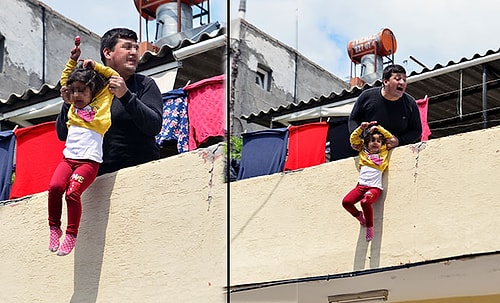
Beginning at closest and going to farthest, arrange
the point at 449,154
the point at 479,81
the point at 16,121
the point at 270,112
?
the point at 449,154, the point at 479,81, the point at 270,112, the point at 16,121

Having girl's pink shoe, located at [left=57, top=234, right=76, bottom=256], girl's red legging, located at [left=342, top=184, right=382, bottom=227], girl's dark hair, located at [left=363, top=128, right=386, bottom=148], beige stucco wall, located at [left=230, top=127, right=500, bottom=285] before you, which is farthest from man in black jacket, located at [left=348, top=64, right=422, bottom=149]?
girl's pink shoe, located at [left=57, top=234, right=76, bottom=256]

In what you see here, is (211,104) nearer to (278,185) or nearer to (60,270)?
(278,185)

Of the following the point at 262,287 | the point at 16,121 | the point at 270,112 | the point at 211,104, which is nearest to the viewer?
the point at 262,287

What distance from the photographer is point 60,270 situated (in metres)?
5.83

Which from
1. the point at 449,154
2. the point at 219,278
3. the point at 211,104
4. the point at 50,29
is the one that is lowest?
the point at 219,278

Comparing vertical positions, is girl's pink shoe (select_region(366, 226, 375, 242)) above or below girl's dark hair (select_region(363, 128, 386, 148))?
below

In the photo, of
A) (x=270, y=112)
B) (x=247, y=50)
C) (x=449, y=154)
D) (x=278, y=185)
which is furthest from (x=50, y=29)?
(x=449, y=154)

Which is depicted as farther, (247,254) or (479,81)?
(479,81)

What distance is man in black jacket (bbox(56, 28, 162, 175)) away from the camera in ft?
18.1

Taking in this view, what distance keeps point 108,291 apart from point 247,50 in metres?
9.78

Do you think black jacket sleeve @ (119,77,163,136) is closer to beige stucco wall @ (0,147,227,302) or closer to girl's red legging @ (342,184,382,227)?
beige stucco wall @ (0,147,227,302)

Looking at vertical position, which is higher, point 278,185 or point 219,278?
point 278,185

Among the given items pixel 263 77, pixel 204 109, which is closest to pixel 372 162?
pixel 204 109

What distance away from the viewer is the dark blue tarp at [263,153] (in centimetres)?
779
